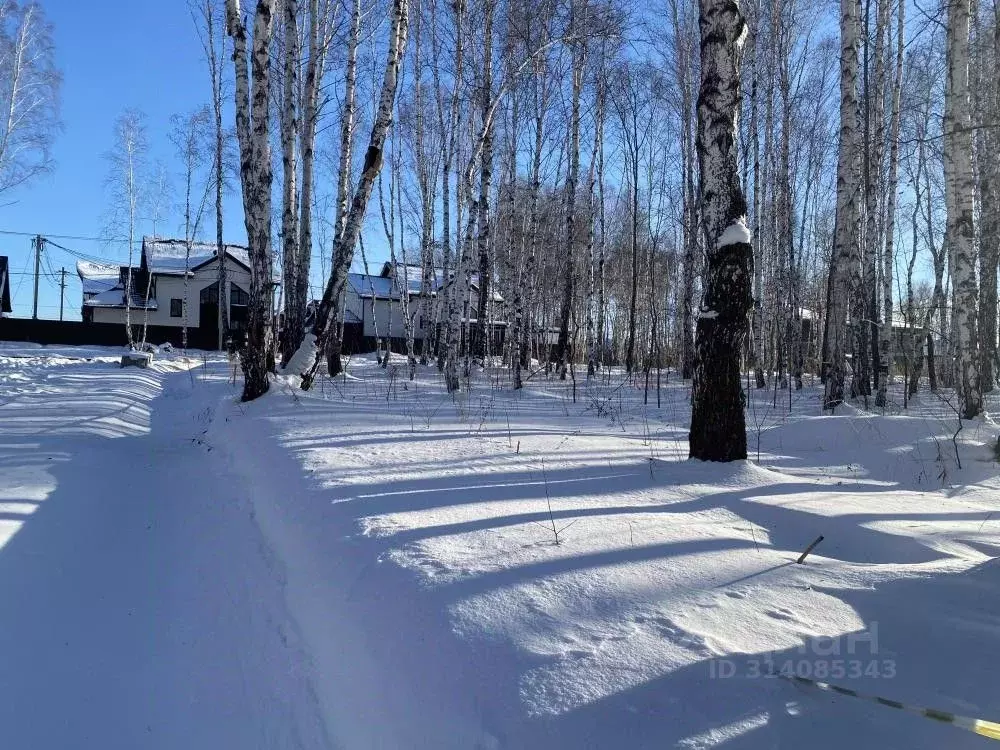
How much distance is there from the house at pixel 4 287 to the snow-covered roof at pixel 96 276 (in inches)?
163

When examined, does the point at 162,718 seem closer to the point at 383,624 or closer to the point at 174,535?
the point at 383,624

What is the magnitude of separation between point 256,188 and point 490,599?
27.4 ft

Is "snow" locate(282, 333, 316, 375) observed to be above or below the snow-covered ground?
above

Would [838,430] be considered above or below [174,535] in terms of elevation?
above

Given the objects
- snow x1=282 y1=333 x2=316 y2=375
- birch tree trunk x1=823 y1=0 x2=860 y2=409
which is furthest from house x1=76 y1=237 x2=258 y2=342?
birch tree trunk x1=823 y1=0 x2=860 y2=409

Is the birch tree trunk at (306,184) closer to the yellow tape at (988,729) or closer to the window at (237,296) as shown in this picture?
the yellow tape at (988,729)

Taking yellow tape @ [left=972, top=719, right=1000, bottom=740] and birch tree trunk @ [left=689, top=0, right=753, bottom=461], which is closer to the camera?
yellow tape @ [left=972, top=719, right=1000, bottom=740]

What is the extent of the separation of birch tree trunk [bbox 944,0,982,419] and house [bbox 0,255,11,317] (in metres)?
47.8

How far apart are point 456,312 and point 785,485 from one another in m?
8.02

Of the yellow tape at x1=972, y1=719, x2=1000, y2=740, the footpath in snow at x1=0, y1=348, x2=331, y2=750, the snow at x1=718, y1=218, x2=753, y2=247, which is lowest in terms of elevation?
the footpath in snow at x1=0, y1=348, x2=331, y2=750

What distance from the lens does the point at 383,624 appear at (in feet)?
7.89

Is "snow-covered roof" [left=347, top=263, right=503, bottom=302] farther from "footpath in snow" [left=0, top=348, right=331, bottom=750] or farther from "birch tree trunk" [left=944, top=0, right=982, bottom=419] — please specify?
"footpath in snow" [left=0, top=348, right=331, bottom=750]

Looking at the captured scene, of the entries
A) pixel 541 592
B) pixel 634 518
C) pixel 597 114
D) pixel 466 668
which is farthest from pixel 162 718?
pixel 597 114

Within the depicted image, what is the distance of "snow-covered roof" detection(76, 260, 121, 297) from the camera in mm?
41975
